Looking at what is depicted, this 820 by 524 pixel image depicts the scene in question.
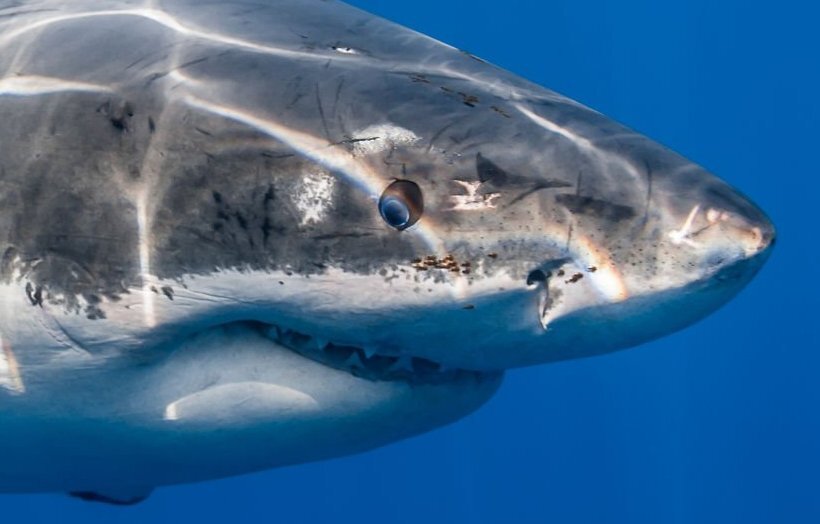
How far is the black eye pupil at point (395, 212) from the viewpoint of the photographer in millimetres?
1514

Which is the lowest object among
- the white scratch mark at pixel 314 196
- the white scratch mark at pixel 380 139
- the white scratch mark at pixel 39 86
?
the white scratch mark at pixel 314 196

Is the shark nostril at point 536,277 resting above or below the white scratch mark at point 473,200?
below

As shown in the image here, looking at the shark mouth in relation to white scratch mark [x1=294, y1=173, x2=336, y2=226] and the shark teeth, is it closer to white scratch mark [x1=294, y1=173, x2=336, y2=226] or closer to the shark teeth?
the shark teeth

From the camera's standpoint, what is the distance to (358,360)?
1.73 meters

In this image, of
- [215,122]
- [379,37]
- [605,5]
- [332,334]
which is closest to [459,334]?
[332,334]

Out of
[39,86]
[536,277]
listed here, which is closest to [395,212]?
[536,277]

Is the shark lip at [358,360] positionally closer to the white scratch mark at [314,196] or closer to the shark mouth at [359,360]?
the shark mouth at [359,360]

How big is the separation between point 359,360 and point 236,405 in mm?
263

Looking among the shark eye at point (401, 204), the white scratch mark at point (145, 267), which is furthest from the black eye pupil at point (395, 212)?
the white scratch mark at point (145, 267)

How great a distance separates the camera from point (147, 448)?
1.92m

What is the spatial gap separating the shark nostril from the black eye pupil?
0.71 feet

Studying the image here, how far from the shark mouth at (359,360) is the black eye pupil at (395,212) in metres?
0.27

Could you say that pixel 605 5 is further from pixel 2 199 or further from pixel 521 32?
pixel 2 199

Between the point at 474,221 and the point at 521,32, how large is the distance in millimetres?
28181
